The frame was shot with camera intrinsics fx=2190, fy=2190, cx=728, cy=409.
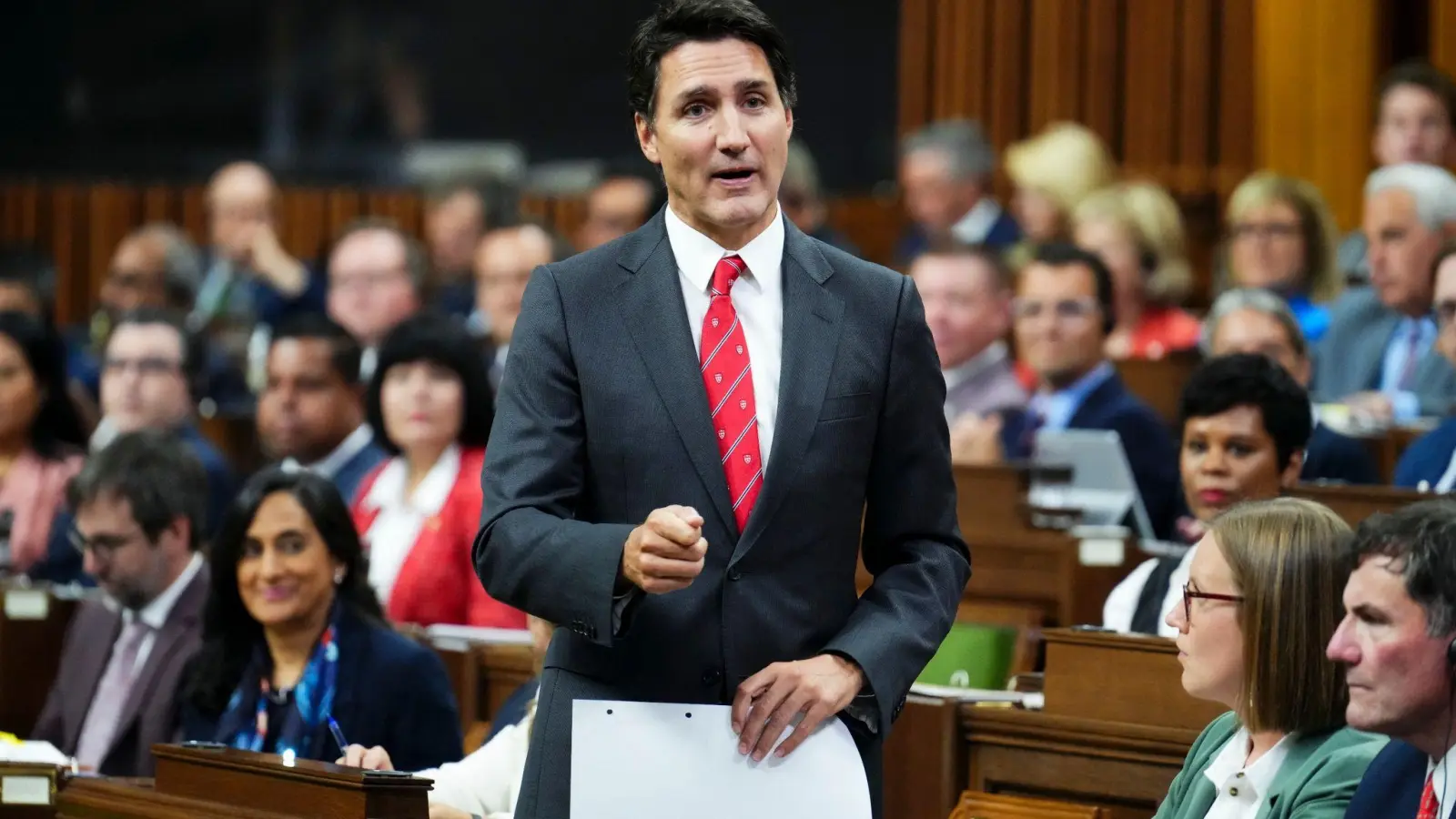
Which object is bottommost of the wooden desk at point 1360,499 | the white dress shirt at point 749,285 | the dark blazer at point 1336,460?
the wooden desk at point 1360,499

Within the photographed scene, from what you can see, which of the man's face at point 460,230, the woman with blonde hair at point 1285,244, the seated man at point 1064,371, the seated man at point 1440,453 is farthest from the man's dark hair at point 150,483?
the man's face at point 460,230

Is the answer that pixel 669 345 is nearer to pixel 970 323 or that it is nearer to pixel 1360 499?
pixel 1360 499

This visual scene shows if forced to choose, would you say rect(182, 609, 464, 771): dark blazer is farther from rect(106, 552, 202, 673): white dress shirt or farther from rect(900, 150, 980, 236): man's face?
rect(900, 150, 980, 236): man's face

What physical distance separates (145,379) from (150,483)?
5.18 ft

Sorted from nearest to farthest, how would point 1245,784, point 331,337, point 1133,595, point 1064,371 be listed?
point 1245,784, point 1133,595, point 1064,371, point 331,337

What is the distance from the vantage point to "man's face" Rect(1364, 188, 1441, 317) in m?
5.42

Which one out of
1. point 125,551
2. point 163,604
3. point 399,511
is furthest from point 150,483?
point 399,511

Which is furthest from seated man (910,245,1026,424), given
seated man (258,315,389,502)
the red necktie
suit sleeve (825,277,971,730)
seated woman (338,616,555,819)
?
suit sleeve (825,277,971,730)

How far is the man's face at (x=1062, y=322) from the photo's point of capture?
18.2ft

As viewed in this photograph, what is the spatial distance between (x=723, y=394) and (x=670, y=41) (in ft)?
1.12

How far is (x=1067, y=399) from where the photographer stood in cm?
546

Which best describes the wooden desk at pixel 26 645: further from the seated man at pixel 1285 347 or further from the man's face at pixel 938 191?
the man's face at pixel 938 191

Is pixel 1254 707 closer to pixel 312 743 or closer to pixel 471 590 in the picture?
pixel 312 743

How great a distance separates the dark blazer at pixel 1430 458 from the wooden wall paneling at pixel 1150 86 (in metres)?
3.86
